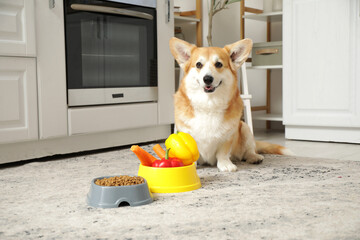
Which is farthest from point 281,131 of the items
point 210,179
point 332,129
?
point 210,179

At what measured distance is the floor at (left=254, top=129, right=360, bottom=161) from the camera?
257 cm

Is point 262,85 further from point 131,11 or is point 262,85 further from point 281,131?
point 131,11

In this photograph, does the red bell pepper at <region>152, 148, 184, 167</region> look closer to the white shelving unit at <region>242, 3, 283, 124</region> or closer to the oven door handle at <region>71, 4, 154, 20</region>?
the oven door handle at <region>71, 4, 154, 20</region>

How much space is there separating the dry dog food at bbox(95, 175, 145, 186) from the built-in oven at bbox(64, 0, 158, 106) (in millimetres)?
1131

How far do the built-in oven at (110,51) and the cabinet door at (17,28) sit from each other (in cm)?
26

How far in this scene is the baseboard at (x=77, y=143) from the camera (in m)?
2.31

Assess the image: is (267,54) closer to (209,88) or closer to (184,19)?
(184,19)

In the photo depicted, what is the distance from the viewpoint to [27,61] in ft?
7.50

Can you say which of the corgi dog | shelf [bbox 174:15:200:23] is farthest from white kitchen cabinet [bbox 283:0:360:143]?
the corgi dog

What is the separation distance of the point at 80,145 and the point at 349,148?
1.74m

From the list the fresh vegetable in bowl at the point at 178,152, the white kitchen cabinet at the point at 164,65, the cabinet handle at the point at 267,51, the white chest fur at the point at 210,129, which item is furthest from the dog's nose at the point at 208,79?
the cabinet handle at the point at 267,51

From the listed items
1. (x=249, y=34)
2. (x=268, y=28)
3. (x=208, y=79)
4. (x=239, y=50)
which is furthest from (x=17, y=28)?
(x=268, y=28)

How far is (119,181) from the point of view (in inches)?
58.6

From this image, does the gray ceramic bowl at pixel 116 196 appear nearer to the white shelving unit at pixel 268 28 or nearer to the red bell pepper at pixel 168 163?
the red bell pepper at pixel 168 163
